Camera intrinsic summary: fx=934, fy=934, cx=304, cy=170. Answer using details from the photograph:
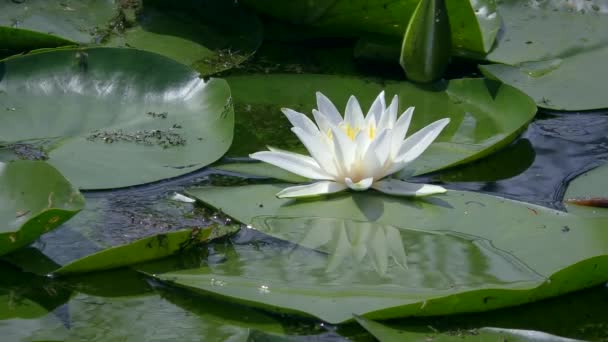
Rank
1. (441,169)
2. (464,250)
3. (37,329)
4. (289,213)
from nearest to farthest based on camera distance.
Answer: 1. (37,329)
2. (464,250)
3. (289,213)
4. (441,169)

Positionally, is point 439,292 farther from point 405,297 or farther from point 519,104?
point 519,104

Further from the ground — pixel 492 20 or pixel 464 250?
pixel 492 20

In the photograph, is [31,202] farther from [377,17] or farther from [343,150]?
[377,17]

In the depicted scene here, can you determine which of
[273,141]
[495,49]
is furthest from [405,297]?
[495,49]

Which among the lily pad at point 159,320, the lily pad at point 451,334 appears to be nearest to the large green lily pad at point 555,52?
the lily pad at point 451,334

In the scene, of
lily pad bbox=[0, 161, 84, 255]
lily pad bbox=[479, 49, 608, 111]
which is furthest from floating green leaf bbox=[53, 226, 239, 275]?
lily pad bbox=[479, 49, 608, 111]

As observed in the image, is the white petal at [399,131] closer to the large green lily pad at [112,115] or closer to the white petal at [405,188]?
the white petal at [405,188]
